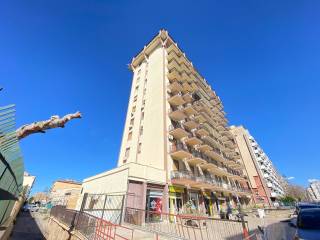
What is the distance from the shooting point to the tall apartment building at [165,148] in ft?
56.0

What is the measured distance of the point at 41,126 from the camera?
4293mm

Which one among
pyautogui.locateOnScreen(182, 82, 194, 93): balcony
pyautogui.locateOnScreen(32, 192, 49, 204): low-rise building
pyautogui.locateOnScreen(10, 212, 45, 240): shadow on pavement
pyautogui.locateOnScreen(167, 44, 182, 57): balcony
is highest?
pyautogui.locateOnScreen(167, 44, 182, 57): balcony

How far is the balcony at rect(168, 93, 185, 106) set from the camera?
81.9ft

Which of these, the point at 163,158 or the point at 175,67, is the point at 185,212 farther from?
the point at 175,67

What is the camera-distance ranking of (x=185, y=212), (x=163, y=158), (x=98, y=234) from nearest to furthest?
(x=98, y=234) < (x=185, y=212) < (x=163, y=158)

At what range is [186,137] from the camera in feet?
77.6

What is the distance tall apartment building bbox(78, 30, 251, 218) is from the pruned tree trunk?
11987mm

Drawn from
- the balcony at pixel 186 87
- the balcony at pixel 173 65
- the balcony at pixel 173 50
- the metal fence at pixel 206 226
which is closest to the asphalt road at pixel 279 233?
the metal fence at pixel 206 226

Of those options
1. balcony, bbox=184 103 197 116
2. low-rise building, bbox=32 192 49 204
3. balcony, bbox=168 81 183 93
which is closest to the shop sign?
balcony, bbox=184 103 197 116

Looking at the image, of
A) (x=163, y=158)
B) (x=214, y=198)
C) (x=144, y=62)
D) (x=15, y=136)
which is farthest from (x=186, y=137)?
(x=15, y=136)

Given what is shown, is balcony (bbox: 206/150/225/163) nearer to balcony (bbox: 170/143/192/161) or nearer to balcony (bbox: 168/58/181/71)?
balcony (bbox: 170/143/192/161)

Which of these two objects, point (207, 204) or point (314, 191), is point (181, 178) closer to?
point (207, 204)

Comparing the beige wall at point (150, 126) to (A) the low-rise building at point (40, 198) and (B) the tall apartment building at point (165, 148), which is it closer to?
(B) the tall apartment building at point (165, 148)

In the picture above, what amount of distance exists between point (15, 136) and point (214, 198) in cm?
2592
